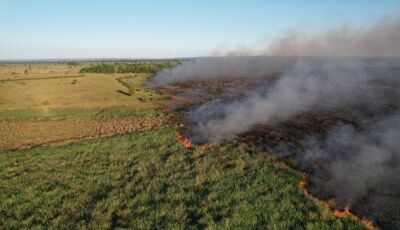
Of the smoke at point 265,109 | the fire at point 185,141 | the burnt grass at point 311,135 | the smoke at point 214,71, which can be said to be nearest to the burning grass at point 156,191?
the fire at point 185,141

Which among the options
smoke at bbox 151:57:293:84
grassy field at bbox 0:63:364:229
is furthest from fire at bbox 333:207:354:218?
smoke at bbox 151:57:293:84

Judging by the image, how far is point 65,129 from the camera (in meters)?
19.7

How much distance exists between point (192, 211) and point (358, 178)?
5.66 meters

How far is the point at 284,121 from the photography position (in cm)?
1970

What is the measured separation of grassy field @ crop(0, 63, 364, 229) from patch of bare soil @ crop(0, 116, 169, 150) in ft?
0.64

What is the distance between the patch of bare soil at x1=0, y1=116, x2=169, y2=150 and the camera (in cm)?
1717

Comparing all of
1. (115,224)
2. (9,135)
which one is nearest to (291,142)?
(115,224)

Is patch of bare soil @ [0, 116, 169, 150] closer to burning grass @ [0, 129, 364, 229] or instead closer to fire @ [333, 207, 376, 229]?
burning grass @ [0, 129, 364, 229]

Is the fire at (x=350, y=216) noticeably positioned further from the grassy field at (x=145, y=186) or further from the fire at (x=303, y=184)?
the fire at (x=303, y=184)

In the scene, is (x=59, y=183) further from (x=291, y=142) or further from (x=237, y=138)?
(x=291, y=142)

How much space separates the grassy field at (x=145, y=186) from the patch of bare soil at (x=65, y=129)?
0.64ft

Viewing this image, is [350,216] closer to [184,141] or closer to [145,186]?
[145,186]

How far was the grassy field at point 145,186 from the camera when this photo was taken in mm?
7543

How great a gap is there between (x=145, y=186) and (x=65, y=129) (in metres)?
12.2
